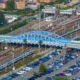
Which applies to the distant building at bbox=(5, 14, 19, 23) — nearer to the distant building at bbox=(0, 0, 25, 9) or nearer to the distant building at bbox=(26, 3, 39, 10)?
the distant building at bbox=(0, 0, 25, 9)

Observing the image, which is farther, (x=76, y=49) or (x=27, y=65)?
(x=76, y=49)

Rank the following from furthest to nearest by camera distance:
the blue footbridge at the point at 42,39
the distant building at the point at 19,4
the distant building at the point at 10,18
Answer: the distant building at the point at 19,4 → the distant building at the point at 10,18 → the blue footbridge at the point at 42,39

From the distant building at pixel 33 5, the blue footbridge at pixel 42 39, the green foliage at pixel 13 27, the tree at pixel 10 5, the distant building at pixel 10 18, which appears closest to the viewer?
the blue footbridge at pixel 42 39

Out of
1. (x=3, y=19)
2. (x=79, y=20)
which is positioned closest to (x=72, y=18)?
(x=79, y=20)

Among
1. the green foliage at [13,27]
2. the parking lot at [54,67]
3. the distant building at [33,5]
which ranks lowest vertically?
the distant building at [33,5]

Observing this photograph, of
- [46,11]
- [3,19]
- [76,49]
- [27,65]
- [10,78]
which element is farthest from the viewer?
[46,11]

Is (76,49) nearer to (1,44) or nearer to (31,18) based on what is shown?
(1,44)

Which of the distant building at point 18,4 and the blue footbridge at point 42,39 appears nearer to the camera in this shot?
the blue footbridge at point 42,39

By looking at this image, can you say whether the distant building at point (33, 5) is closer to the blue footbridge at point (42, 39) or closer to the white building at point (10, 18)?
the white building at point (10, 18)

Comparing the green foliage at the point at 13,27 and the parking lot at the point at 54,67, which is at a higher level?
the parking lot at the point at 54,67

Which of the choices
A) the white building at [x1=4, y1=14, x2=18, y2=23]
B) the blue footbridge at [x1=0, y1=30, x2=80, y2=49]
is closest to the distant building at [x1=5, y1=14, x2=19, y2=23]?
the white building at [x1=4, y1=14, x2=18, y2=23]

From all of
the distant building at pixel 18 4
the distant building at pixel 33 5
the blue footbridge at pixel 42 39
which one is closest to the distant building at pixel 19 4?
the distant building at pixel 18 4
